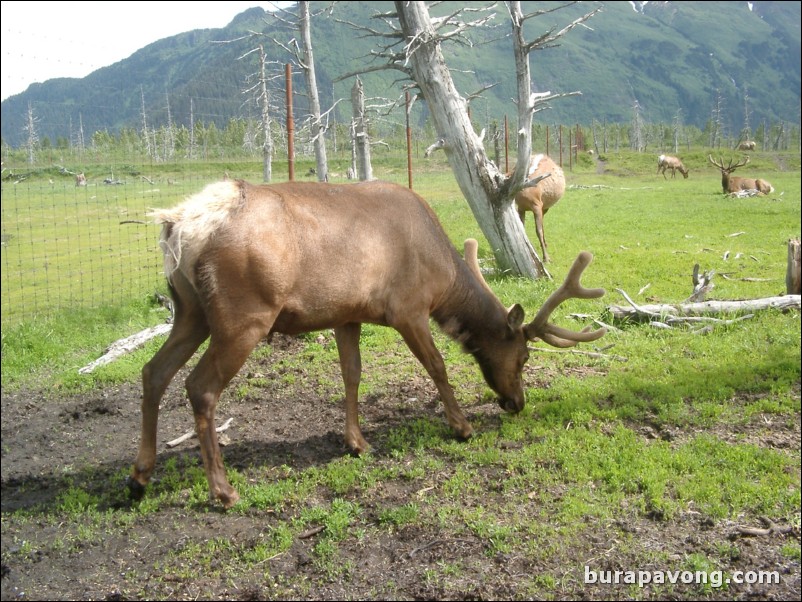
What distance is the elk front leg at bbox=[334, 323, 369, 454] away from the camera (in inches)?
207

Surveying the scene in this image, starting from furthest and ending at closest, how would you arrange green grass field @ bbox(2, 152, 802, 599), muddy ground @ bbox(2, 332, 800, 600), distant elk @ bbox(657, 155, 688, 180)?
distant elk @ bbox(657, 155, 688, 180), green grass field @ bbox(2, 152, 802, 599), muddy ground @ bbox(2, 332, 800, 600)

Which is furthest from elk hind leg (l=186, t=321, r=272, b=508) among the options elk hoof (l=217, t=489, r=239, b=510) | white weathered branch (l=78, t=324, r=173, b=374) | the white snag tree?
the white snag tree

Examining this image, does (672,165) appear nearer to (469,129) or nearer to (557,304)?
(469,129)

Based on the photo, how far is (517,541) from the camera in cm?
389

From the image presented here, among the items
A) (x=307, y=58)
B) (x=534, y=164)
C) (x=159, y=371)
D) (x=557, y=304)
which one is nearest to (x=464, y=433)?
(x=557, y=304)

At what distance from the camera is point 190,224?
4.23 metres

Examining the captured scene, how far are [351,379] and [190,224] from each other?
1.84m

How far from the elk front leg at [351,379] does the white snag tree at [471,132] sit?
15.7 feet

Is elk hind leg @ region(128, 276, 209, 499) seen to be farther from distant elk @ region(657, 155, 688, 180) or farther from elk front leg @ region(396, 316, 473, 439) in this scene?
distant elk @ region(657, 155, 688, 180)

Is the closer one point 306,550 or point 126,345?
point 306,550

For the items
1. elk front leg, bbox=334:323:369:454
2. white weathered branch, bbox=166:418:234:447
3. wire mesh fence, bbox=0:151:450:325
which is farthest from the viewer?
wire mesh fence, bbox=0:151:450:325

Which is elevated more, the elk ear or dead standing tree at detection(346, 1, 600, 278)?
dead standing tree at detection(346, 1, 600, 278)

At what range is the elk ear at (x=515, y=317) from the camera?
5.76 meters

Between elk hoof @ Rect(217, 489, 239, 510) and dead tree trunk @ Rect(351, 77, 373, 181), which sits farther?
dead tree trunk @ Rect(351, 77, 373, 181)
